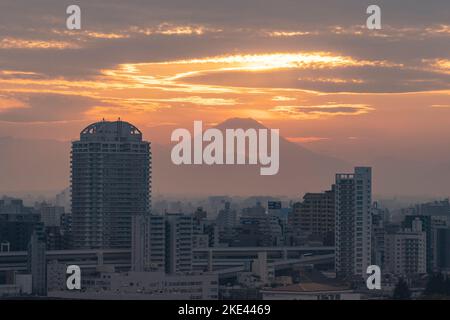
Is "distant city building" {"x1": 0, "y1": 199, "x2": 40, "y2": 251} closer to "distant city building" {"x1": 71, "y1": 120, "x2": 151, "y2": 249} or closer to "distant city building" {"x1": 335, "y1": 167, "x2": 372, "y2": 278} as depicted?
"distant city building" {"x1": 71, "y1": 120, "x2": 151, "y2": 249}

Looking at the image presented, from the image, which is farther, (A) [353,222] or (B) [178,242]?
(A) [353,222]

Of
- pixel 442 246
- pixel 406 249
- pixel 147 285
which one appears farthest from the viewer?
pixel 442 246

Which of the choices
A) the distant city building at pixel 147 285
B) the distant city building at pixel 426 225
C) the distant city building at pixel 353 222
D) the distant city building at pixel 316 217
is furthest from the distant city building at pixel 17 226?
the distant city building at pixel 426 225

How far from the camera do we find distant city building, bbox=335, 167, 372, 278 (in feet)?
54.1

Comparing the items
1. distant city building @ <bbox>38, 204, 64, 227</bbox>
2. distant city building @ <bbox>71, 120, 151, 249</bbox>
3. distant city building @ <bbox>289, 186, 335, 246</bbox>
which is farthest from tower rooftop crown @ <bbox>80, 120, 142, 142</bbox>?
distant city building @ <bbox>289, 186, 335, 246</bbox>

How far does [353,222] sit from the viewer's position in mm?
18531

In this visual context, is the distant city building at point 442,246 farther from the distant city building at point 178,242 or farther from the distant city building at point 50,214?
the distant city building at point 50,214

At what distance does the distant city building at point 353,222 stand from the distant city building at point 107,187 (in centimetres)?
292

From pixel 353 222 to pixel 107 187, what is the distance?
391cm

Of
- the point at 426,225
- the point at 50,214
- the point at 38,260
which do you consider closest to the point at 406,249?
the point at 426,225

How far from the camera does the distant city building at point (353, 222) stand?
16484mm

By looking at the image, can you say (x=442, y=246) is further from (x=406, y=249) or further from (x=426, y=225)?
(x=406, y=249)
